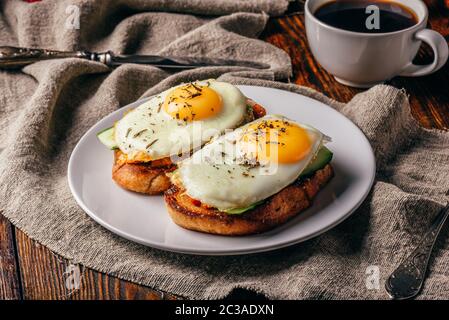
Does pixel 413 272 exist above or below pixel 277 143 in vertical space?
below

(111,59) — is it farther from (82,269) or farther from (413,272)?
(413,272)

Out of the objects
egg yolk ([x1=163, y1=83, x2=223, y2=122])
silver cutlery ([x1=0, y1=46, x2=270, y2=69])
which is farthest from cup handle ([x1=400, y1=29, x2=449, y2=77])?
egg yolk ([x1=163, y1=83, x2=223, y2=122])

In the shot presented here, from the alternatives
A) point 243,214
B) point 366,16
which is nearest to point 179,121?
point 243,214

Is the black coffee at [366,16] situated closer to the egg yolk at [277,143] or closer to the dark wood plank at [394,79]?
the dark wood plank at [394,79]

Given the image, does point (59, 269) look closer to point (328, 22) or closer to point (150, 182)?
point (150, 182)

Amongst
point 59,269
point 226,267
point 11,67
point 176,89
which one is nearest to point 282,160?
point 226,267
